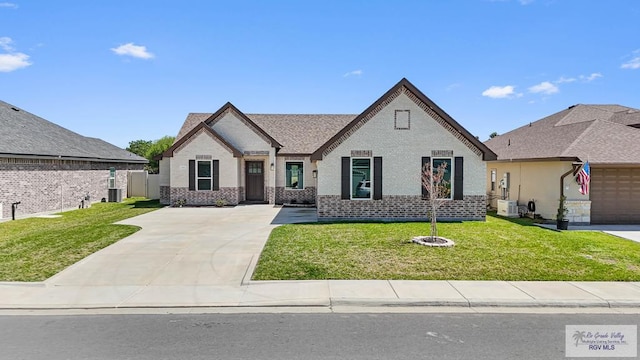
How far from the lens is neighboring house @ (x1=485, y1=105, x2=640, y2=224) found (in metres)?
16.2

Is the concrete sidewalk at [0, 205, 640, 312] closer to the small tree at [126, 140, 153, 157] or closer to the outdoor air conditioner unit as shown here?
the outdoor air conditioner unit

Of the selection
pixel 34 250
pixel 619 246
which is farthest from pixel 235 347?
pixel 619 246

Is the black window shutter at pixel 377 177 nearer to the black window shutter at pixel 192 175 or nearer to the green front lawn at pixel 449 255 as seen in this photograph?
the green front lawn at pixel 449 255

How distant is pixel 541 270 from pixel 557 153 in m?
9.35

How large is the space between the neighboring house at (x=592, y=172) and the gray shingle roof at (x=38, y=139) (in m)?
23.1

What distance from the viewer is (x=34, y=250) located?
36.3 feet

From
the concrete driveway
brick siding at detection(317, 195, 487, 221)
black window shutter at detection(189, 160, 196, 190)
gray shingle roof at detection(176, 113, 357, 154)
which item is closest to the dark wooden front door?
gray shingle roof at detection(176, 113, 357, 154)

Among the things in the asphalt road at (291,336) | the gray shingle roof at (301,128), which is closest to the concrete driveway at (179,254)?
the asphalt road at (291,336)

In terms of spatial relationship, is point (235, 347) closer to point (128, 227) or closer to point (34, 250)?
point (34, 250)

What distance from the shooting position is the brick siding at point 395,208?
16.7 metres

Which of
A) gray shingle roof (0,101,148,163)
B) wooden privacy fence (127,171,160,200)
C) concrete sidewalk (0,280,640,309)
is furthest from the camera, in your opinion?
wooden privacy fence (127,171,160,200)

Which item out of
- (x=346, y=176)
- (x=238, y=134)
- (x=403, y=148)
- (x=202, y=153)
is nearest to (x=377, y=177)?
(x=346, y=176)

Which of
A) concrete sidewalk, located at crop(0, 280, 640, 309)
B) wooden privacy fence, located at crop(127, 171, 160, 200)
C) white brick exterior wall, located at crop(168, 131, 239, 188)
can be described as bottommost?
concrete sidewalk, located at crop(0, 280, 640, 309)

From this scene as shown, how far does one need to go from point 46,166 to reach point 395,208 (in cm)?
1742
